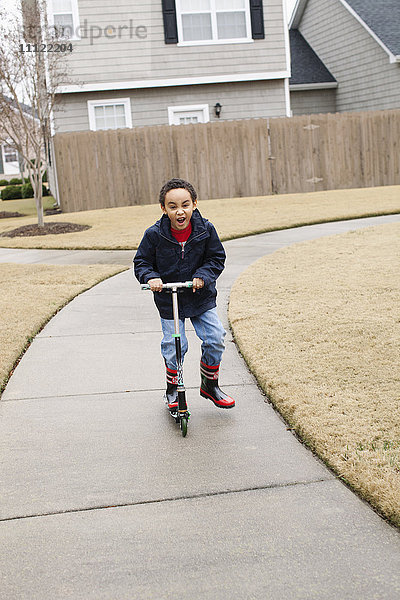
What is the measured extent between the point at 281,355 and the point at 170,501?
2.29 meters

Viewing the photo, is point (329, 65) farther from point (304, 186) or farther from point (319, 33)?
point (304, 186)

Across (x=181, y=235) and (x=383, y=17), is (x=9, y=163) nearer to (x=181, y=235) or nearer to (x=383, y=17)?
(x=383, y=17)

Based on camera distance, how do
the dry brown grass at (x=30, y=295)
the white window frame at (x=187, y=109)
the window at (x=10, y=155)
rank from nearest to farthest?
the dry brown grass at (x=30, y=295), the white window frame at (x=187, y=109), the window at (x=10, y=155)

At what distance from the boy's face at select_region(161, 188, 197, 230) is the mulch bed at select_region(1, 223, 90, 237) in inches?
413

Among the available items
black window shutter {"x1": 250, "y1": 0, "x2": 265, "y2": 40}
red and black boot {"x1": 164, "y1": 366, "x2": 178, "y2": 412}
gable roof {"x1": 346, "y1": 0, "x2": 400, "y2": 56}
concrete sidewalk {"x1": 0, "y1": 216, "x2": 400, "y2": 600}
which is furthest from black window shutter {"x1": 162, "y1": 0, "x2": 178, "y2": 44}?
red and black boot {"x1": 164, "y1": 366, "x2": 178, "y2": 412}

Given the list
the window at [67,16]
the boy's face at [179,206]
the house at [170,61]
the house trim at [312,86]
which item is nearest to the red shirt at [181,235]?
Result: the boy's face at [179,206]

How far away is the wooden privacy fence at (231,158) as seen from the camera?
18.4 m

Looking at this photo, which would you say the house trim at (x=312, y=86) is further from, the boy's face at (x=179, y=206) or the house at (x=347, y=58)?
the boy's face at (x=179, y=206)

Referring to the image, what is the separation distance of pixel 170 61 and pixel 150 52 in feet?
1.98

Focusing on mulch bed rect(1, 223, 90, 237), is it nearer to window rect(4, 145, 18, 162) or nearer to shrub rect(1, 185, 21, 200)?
shrub rect(1, 185, 21, 200)

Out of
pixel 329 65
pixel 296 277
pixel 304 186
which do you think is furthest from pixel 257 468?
pixel 329 65

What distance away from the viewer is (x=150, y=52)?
64.2 feet

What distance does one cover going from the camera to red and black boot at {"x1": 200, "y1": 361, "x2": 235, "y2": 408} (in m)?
4.39

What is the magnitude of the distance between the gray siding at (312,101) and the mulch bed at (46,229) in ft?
44.8
